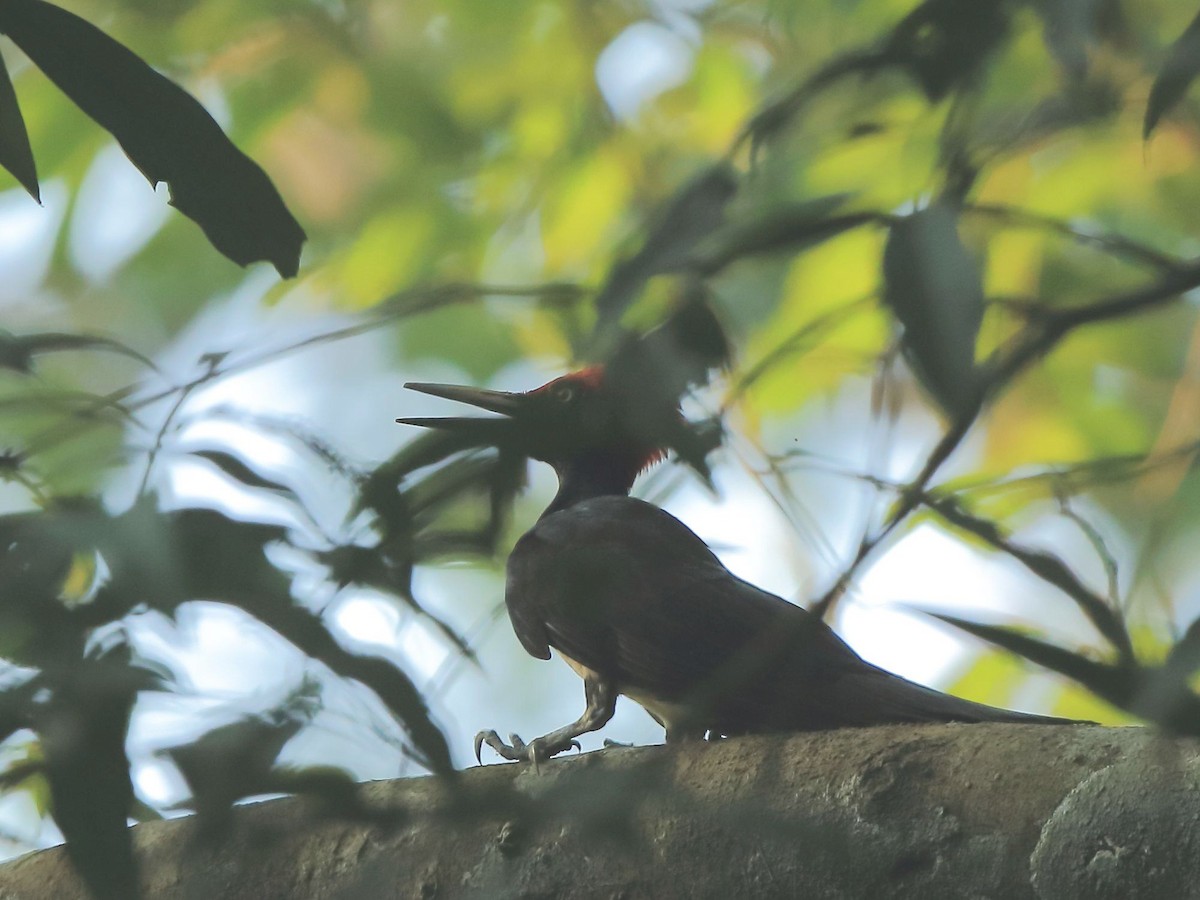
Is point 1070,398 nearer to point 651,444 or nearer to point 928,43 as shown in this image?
point 928,43

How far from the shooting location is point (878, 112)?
187cm

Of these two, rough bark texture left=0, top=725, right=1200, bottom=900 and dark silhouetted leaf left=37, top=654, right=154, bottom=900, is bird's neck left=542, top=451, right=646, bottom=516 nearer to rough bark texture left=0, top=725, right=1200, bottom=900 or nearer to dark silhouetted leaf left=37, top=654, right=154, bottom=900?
rough bark texture left=0, top=725, right=1200, bottom=900

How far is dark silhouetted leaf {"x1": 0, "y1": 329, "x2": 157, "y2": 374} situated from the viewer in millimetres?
1156

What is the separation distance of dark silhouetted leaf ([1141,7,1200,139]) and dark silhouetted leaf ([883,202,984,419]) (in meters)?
0.17

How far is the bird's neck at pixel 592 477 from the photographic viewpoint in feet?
9.73

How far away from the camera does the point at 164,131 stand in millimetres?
1038

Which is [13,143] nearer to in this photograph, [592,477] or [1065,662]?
[1065,662]

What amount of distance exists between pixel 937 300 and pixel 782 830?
0.53 metres

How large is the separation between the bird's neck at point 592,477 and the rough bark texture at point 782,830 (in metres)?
1.41

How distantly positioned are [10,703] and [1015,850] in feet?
2.79

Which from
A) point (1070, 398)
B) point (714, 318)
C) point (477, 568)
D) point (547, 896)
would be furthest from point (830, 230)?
point (1070, 398)

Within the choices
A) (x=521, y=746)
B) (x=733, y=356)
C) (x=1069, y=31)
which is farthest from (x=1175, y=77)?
(x=521, y=746)

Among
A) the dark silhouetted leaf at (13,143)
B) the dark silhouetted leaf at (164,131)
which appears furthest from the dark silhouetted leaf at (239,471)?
the dark silhouetted leaf at (13,143)

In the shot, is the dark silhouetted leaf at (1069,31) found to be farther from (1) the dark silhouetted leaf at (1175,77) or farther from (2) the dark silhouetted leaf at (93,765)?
(2) the dark silhouetted leaf at (93,765)
